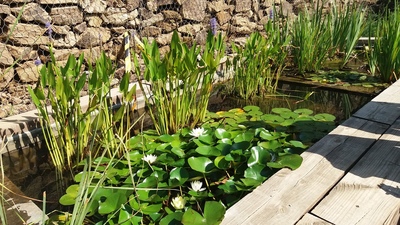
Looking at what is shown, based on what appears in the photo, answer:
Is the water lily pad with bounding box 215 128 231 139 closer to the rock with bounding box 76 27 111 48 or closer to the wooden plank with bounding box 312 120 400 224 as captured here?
the wooden plank with bounding box 312 120 400 224

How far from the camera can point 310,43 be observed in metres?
3.34

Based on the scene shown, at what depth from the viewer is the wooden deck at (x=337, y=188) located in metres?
1.14

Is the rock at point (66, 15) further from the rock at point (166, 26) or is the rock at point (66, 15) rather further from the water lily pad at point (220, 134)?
the water lily pad at point (220, 134)

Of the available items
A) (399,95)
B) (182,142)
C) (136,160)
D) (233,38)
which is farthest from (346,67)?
(136,160)

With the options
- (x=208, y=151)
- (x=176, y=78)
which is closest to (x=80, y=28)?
(x=176, y=78)

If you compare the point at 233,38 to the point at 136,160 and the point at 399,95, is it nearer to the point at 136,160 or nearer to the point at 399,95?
the point at 399,95

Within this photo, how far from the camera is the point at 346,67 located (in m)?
3.96

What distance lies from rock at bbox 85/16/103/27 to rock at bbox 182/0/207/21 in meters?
0.93

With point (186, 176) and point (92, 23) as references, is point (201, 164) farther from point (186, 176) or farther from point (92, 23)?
point (92, 23)

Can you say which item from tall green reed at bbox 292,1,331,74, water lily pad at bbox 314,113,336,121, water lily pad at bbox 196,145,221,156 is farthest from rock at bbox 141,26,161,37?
water lily pad at bbox 196,145,221,156

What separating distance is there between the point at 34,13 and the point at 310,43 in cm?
233

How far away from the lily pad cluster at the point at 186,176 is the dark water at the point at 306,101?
72 cm

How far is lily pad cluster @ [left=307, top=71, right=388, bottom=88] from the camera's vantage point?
3298 mm

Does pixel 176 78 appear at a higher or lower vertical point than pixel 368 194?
higher
